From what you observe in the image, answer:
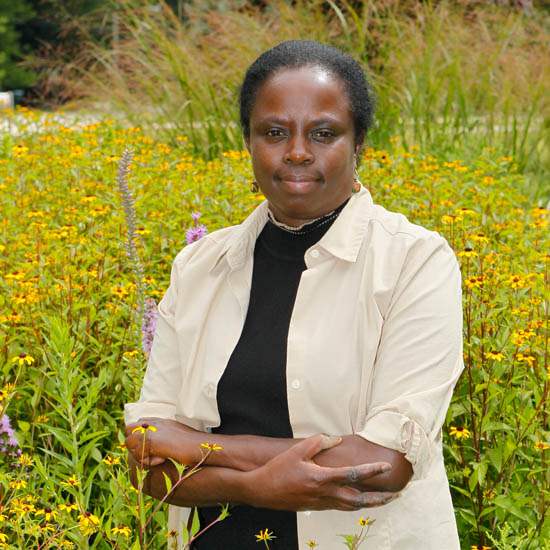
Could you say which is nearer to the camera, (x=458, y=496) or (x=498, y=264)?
(x=458, y=496)

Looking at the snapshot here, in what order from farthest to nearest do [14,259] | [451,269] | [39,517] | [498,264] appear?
[14,259] < [498,264] < [39,517] < [451,269]

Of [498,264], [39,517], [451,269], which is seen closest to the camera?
[451,269]

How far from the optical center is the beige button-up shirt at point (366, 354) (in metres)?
2.20

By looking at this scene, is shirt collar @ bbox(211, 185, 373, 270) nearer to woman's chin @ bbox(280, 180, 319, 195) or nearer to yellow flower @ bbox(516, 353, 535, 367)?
woman's chin @ bbox(280, 180, 319, 195)

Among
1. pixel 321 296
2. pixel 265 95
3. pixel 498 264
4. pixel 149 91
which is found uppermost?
pixel 265 95

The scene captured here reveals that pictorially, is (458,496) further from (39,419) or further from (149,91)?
(149,91)

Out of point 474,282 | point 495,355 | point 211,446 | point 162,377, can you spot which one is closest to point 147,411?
point 162,377

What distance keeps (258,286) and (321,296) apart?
0.20m

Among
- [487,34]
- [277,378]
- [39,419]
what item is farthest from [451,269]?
[487,34]

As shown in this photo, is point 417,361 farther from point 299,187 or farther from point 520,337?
point 520,337

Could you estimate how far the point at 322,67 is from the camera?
93.7 inches

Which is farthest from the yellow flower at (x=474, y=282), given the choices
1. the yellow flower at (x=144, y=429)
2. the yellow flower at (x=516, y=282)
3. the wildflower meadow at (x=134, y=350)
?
the yellow flower at (x=144, y=429)

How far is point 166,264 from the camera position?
455 centimetres

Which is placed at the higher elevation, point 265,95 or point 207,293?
point 265,95
